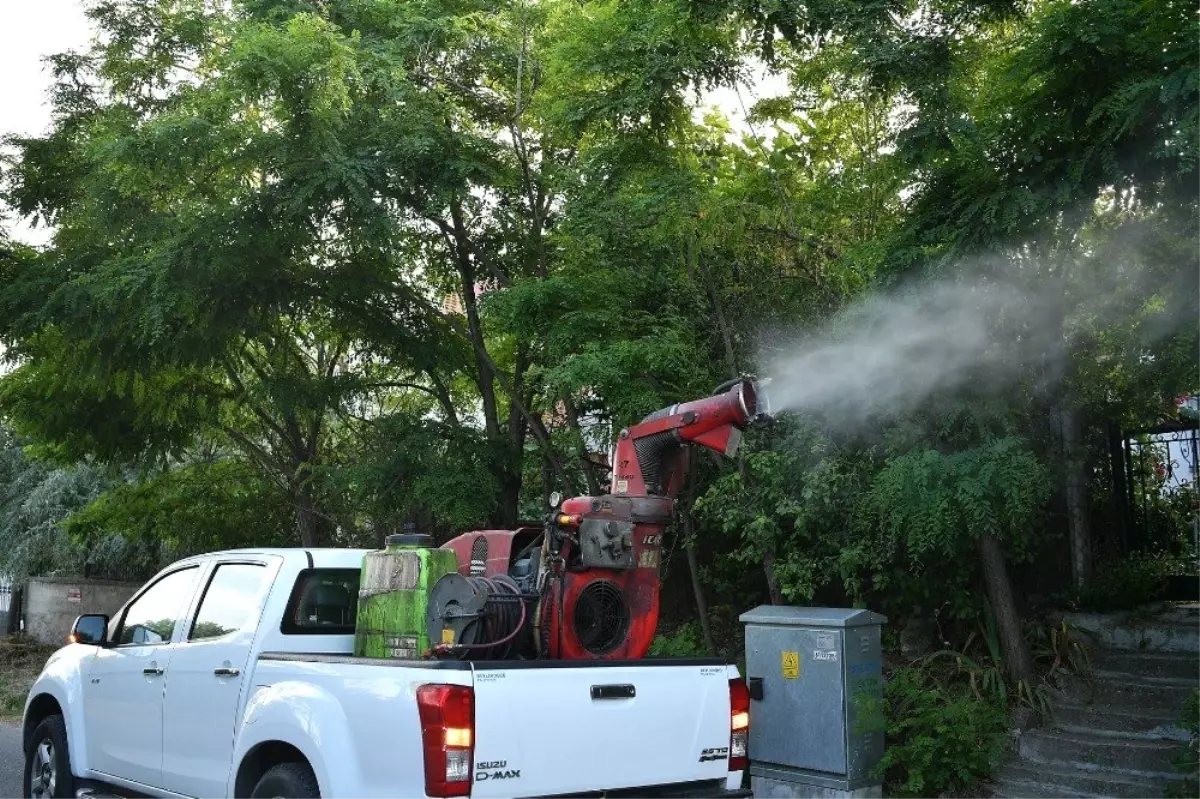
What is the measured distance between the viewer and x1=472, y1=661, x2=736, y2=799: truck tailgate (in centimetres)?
479

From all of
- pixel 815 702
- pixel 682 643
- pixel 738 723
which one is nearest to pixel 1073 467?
pixel 815 702

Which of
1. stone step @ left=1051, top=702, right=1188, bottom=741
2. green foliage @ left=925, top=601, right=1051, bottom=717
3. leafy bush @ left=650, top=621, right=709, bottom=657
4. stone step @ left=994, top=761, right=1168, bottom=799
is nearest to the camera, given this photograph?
stone step @ left=994, top=761, right=1168, bottom=799

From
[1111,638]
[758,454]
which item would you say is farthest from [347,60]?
[1111,638]

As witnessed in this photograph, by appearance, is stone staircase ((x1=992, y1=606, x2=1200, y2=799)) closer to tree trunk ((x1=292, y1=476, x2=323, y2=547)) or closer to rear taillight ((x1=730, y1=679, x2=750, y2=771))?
rear taillight ((x1=730, y1=679, x2=750, y2=771))

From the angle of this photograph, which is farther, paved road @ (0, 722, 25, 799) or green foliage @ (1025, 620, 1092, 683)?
paved road @ (0, 722, 25, 799)

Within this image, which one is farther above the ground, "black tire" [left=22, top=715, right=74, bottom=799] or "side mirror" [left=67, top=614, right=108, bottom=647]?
"side mirror" [left=67, top=614, right=108, bottom=647]

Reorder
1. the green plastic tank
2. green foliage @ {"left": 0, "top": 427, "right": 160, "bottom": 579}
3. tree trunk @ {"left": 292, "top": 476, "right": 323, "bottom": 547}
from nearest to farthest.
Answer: the green plastic tank
tree trunk @ {"left": 292, "top": 476, "right": 323, "bottom": 547}
green foliage @ {"left": 0, "top": 427, "right": 160, "bottom": 579}

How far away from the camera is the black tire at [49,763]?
7.18 meters

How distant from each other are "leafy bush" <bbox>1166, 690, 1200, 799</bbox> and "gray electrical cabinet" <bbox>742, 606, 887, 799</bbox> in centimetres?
179

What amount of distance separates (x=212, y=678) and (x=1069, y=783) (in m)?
5.39

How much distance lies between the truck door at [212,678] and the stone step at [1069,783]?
5010mm

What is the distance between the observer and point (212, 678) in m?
5.95

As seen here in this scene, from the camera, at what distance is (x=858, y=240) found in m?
9.30

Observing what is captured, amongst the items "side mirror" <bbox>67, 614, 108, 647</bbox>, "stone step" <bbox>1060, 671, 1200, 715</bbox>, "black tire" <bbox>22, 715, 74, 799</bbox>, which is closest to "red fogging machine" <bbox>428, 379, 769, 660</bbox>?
"side mirror" <bbox>67, 614, 108, 647</bbox>
